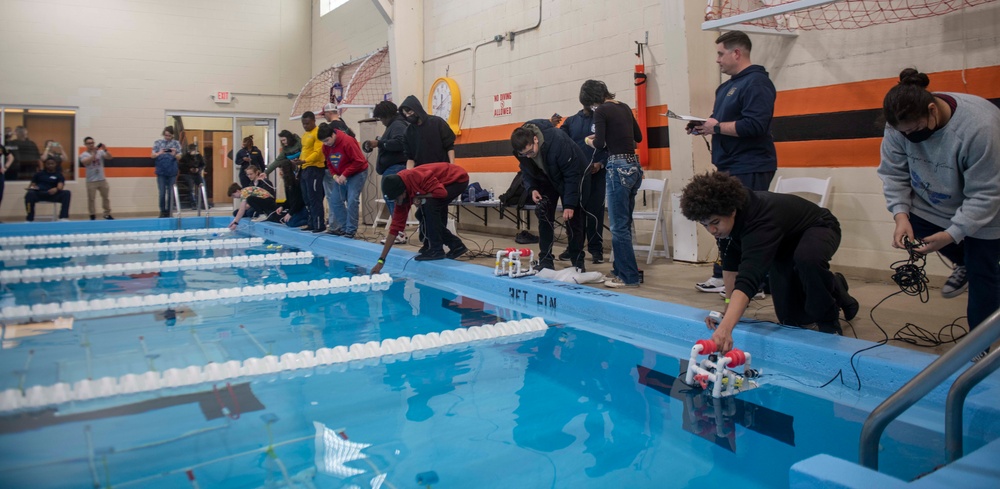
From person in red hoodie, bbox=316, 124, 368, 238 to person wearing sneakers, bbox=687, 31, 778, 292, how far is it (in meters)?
4.65

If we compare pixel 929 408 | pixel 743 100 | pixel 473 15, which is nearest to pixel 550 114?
pixel 473 15

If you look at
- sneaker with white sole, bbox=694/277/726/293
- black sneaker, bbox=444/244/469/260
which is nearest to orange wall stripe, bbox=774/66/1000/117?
sneaker with white sole, bbox=694/277/726/293

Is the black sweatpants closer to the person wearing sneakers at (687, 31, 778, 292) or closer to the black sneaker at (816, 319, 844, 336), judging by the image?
the black sneaker at (816, 319, 844, 336)

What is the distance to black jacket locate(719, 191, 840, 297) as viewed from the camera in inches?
119

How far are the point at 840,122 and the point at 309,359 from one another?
4.45 meters

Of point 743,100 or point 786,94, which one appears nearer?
point 743,100

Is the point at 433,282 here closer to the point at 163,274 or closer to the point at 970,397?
the point at 163,274

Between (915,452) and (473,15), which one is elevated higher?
(473,15)

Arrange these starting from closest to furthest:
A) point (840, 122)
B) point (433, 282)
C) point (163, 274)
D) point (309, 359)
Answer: point (309, 359), point (840, 122), point (433, 282), point (163, 274)

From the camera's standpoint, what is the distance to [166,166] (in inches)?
505

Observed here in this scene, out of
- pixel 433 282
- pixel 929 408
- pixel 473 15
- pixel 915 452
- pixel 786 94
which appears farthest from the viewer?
pixel 473 15

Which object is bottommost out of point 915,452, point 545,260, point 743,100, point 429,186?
point 915,452

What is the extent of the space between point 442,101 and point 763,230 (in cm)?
829

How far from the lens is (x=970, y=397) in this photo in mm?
2717
